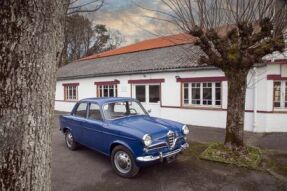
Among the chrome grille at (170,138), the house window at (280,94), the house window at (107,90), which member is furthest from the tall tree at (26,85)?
the house window at (107,90)

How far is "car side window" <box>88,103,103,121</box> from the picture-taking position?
269 inches

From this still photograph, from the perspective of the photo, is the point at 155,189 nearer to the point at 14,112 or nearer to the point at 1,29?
the point at 14,112

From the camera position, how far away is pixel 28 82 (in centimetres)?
167

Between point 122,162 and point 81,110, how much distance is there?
2.65 metres

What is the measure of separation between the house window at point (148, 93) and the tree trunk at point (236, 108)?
7.55 metres

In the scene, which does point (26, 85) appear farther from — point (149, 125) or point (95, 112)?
point (95, 112)

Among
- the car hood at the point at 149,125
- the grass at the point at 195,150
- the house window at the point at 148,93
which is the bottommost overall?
the grass at the point at 195,150


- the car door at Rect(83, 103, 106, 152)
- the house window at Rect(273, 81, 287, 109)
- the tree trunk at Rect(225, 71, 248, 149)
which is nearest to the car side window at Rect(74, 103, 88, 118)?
the car door at Rect(83, 103, 106, 152)

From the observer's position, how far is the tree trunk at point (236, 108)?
23.2 feet

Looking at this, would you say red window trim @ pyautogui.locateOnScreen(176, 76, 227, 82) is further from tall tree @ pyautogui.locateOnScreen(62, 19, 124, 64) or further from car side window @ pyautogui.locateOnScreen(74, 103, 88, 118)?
tall tree @ pyautogui.locateOnScreen(62, 19, 124, 64)

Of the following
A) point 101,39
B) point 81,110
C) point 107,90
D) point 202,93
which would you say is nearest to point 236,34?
point 81,110

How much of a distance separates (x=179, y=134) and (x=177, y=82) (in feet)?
25.0

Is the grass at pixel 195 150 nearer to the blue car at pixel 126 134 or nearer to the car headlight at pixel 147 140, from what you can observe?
the blue car at pixel 126 134

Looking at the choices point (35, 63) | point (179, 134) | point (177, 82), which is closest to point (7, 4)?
point (35, 63)
